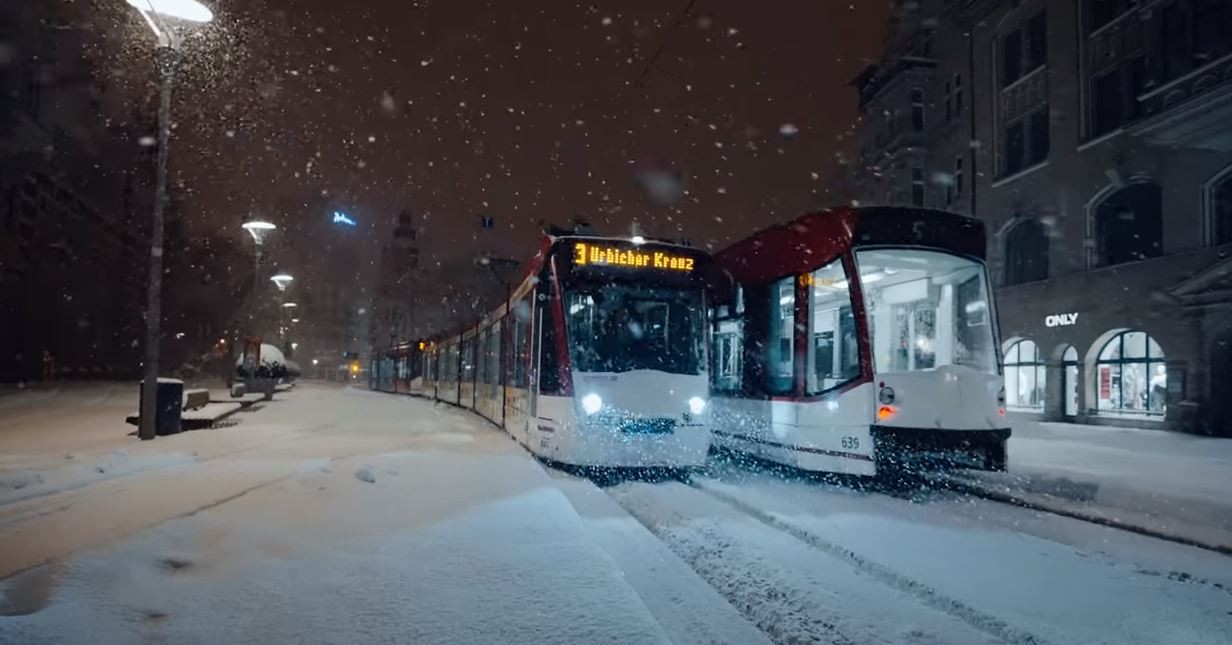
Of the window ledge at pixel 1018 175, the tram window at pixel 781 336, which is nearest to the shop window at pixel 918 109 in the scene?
the window ledge at pixel 1018 175

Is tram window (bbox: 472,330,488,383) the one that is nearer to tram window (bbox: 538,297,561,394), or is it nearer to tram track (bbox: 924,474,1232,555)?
tram window (bbox: 538,297,561,394)

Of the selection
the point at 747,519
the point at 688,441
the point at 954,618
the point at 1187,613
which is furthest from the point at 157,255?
the point at 1187,613

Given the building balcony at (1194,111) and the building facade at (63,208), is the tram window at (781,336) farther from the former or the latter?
the building facade at (63,208)

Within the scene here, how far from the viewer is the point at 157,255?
1344 centimetres

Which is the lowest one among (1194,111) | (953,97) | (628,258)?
(628,258)

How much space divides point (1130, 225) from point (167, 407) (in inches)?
1006

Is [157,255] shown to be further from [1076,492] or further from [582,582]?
[1076,492]

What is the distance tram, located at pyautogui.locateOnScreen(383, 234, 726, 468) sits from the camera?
10.8 m

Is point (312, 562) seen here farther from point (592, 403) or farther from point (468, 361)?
point (468, 361)

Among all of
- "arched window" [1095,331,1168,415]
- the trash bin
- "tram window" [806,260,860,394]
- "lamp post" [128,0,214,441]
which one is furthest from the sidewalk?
the trash bin

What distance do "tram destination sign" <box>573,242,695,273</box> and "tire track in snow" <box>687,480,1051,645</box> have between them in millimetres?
4087

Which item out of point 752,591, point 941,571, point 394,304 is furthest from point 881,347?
point 394,304

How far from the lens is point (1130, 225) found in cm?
2395

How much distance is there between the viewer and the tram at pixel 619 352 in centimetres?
1081
